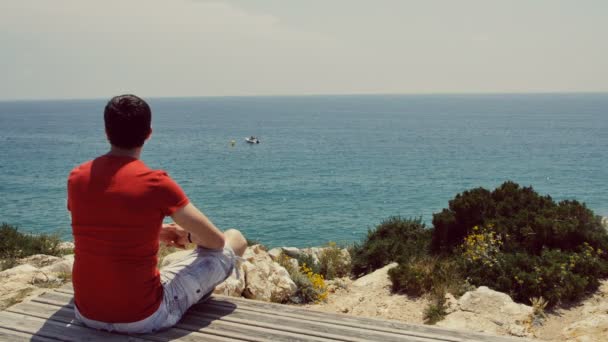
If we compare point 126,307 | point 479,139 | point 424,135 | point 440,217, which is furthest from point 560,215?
point 424,135

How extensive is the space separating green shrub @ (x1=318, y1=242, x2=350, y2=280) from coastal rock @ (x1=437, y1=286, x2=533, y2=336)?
11.6 ft

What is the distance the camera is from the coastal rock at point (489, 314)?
6.98 meters

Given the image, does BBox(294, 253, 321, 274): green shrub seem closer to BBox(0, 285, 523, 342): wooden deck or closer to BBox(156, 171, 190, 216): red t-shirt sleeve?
BBox(0, 285, 523, 342): wooden deck

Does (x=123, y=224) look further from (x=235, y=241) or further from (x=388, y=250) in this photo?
(x=388, y=250)

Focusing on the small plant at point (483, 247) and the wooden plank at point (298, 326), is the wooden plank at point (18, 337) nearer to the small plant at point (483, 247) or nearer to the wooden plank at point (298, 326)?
the wooden plank at point (298, 326)

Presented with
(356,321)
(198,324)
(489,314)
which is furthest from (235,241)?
(489,314)

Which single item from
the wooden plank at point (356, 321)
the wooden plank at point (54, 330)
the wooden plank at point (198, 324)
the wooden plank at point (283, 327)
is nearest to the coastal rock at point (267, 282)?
the wooden plank at point (356, 321)

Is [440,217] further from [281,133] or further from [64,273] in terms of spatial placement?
[281,133]

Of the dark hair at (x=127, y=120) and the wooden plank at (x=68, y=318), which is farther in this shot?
the wooden plank at (x=68, y=318)

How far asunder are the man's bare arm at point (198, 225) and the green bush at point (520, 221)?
7.13 metres

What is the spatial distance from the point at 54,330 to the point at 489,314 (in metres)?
5.76

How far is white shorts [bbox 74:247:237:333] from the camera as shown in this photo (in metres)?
4.06

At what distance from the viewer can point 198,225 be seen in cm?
388

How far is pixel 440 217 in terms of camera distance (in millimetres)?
11195
